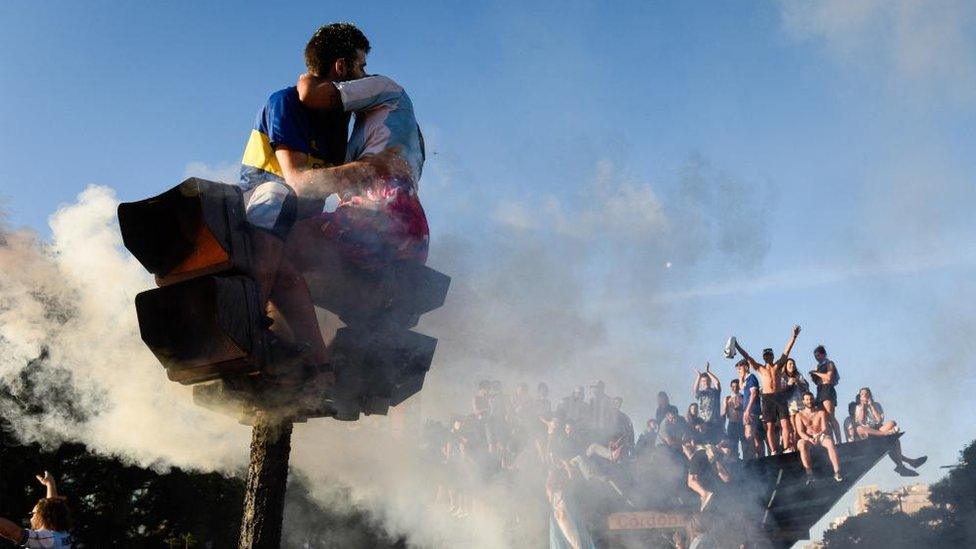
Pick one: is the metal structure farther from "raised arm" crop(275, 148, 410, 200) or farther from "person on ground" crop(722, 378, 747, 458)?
"person on ground" crop(722, 378, 747, 458)

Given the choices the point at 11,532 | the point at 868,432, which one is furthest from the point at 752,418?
the point at 11,532

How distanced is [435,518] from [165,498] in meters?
5.68

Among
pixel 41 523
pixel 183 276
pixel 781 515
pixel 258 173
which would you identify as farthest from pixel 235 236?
pixel 781 515

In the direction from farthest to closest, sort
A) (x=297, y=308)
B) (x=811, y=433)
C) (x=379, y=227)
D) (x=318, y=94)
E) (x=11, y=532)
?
(x=811, y=433), (x=11, y=532), (x=318, y=94), (x=379, y=227), (x=297, y=308)

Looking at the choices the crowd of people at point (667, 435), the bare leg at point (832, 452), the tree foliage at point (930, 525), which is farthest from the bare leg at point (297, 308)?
the tree foliage at point (930, 525)

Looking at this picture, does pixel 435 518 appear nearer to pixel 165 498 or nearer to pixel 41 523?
pixel 165 498

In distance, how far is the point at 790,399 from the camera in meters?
9.06

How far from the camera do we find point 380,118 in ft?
7.11

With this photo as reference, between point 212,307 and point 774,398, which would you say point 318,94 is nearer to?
point 212,307

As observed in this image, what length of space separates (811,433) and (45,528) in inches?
305

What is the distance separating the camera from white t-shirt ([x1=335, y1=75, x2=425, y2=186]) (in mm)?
2133

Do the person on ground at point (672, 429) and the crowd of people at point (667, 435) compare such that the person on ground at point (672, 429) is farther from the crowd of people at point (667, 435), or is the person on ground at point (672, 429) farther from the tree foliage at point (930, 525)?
the tree foliage at point (930, 525)

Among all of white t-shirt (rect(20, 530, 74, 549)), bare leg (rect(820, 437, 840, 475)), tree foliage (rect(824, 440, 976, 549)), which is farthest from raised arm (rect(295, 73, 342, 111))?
tree foliage (rect(824, 440, 976, 549))

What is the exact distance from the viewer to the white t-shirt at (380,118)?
2133mm
